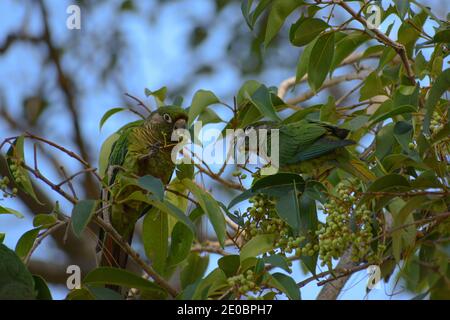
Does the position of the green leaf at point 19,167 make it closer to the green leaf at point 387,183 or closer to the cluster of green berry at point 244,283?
the cluster of green berry at point 244,283

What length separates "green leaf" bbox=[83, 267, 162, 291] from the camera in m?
2.00

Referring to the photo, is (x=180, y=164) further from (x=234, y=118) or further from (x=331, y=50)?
(x=331, y=50)

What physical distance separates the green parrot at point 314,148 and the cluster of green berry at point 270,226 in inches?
15.9

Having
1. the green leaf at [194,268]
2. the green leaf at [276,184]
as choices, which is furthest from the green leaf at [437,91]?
the green leaf at [194,268]

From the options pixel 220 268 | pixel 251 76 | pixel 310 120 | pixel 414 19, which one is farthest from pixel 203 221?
pixel 251 76

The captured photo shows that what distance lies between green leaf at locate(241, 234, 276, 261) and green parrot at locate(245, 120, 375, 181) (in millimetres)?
481

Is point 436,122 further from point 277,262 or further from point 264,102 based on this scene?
point 277,262

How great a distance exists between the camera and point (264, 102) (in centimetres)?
236

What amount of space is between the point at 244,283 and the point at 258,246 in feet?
0.82

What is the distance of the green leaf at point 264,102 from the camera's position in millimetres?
2312

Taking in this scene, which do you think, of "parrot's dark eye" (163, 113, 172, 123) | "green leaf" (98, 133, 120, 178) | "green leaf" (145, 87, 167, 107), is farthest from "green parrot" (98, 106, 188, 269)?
"green leaf" (98, 133, 120, 178)

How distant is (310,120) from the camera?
2.64 metres

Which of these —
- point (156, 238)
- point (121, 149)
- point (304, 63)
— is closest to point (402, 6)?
point (304, 63)
